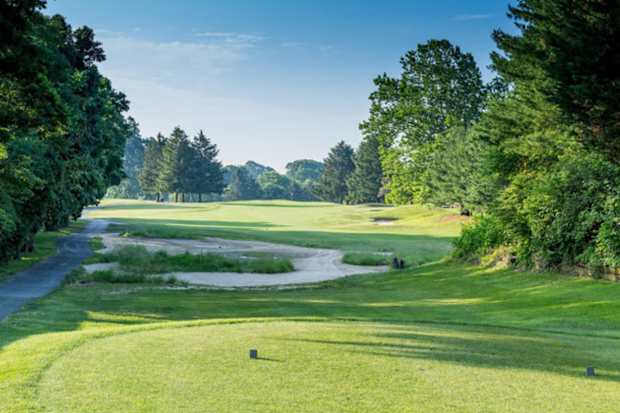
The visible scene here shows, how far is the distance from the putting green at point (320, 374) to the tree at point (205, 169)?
137485 mm

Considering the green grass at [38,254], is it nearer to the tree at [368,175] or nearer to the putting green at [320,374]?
the putting green at [320,374]

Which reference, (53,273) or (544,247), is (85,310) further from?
(544,247)

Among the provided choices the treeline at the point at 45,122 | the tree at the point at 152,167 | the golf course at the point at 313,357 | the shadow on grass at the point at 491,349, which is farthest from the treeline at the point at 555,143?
the tree at the point at 152,167

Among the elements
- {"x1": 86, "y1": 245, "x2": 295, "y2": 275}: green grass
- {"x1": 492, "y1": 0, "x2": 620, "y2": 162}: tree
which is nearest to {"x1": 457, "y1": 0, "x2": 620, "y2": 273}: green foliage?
{"x1": 492, "y1": 0, "x2": 620, "y2": 162}: tree

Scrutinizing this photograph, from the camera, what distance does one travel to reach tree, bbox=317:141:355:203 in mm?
165250

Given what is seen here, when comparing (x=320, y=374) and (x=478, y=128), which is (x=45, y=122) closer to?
(x=320, y=374)

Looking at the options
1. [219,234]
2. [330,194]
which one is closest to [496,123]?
[219,234]

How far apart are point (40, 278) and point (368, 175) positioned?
12033cm

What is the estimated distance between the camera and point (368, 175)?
5738 inches

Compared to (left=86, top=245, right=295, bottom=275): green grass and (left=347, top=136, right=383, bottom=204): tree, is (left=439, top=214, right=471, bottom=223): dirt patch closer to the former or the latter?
(left=86, top=245, right=295, bottom=275): green grass

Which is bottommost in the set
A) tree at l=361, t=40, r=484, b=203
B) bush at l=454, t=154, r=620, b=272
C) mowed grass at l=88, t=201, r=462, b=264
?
mowed grass at l=88, t=201, r=462, b=264

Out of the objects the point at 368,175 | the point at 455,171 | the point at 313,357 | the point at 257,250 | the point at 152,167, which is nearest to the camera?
the point at 313,357

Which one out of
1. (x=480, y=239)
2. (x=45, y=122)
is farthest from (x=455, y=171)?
(x=45, y=122)

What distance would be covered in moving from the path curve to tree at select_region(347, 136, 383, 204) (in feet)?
327
